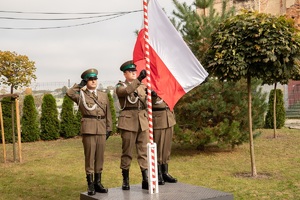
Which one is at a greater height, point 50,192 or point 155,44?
point 155,44

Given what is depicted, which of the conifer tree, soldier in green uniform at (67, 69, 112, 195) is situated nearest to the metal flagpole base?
soldier in green uniform at (67, 69, 112, 195)

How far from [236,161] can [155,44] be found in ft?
17.5

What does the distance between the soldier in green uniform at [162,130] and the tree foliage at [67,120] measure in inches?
421

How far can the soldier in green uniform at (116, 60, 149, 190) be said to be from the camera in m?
5.94

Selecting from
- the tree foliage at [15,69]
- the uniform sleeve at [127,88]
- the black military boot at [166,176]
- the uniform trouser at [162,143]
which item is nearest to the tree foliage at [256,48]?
the uniform trouser at [162,143]

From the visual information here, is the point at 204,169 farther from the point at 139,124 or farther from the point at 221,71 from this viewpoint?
the point at 139,124

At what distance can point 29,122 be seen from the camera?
16.1 metres

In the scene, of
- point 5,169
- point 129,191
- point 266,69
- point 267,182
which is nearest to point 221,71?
point 266,69

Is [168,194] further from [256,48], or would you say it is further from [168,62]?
[256,48]

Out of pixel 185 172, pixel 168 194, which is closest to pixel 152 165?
pixel 168 194

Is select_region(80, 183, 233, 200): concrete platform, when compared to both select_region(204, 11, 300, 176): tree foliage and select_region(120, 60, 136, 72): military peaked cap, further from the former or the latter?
select_region(204, 11, 300, 176): tree foliage

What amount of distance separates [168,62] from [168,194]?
1738 mm

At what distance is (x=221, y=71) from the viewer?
27.8 ft

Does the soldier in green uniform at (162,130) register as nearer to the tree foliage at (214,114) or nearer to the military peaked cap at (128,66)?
the military peaked cap at (128,66)
